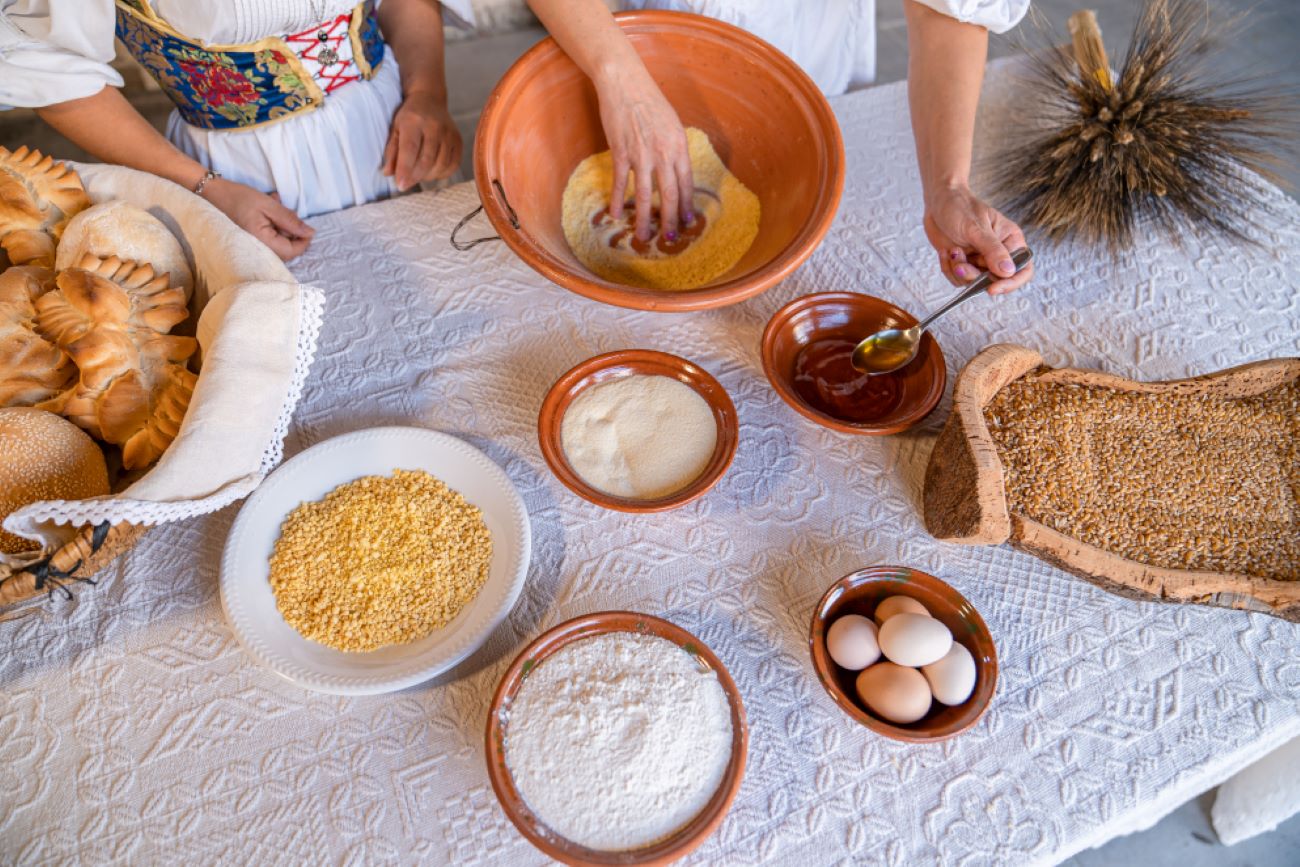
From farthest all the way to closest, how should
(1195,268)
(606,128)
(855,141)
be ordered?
(855,141) < (1195,268) < (606,128)

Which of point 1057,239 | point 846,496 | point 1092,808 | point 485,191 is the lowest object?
point 1092,808

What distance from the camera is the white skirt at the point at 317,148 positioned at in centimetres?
129

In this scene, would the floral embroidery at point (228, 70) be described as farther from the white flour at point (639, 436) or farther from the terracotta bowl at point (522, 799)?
the terracotta bowl at point (522, 799)

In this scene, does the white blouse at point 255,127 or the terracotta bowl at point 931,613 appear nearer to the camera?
the terracotta bowl at point 931,613

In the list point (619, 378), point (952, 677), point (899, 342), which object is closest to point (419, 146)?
point (619, 378)

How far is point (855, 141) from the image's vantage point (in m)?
1.34

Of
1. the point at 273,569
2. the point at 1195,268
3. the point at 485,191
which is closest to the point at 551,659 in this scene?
the point at 273,569

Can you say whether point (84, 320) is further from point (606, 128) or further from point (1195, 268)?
point (1195, 268)

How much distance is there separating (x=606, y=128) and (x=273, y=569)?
68cm

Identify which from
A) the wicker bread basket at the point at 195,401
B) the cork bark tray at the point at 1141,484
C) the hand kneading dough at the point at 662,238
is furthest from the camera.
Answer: the hand kneading dough at the point at 662,238

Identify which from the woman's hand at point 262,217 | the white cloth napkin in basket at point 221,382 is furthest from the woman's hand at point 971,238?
the woman's hand at point 262,217

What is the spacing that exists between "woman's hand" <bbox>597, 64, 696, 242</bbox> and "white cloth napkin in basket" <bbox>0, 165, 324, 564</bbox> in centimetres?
43

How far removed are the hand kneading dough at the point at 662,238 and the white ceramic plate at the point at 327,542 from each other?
333mm

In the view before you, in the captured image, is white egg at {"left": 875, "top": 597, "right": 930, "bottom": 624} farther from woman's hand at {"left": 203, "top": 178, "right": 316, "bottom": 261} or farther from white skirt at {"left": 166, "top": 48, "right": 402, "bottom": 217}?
white skirt at {"left": 166, "top": 48, "right": 402, "bottom": 217}
